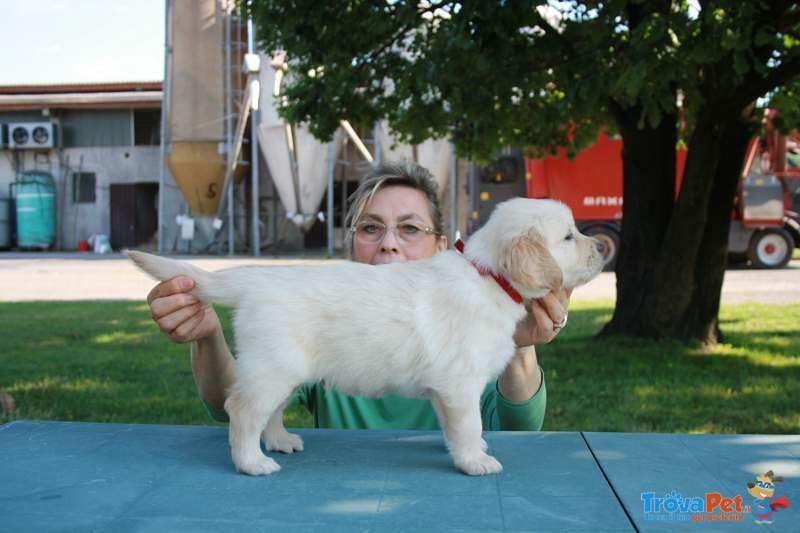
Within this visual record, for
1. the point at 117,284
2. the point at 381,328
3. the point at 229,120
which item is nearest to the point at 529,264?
the point at 381,328

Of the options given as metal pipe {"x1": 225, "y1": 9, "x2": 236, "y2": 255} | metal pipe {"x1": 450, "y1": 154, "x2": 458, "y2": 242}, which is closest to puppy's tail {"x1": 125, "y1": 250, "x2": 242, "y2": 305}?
metal pipe {"x1": 450, "y1": 154, "x2": 458, "y2": 242}

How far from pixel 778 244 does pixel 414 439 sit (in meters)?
18.8

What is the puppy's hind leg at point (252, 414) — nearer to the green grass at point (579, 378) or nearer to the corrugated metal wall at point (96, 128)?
the green grass at point (579, 378)

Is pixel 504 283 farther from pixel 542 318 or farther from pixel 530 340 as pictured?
pixel 530 340

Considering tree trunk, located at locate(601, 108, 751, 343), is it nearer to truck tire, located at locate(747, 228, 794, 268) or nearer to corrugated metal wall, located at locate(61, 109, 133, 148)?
truck tire, located at locate(747, 228, 794, 268)

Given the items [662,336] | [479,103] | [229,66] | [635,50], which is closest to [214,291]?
[635,50]

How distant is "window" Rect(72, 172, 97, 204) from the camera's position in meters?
32.2

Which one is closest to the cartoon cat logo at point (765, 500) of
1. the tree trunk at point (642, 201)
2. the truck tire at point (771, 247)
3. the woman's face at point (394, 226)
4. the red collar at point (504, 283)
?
the red collar at point (504, 283)

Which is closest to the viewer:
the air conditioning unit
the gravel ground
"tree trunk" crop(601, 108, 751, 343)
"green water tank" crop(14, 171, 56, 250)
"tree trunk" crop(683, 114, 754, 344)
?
"tree trunk" crop(601, 108, 751, 343)

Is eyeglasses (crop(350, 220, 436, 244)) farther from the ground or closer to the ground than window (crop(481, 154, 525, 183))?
closer to the ground

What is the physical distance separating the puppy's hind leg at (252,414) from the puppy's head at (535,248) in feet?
2.64

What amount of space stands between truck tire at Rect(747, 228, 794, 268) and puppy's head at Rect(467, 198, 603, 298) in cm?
1831

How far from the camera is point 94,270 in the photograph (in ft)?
68.8

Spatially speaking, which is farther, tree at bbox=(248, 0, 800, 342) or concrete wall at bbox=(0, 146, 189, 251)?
concrete wall at bbox=(0, 146, 189, 251)
